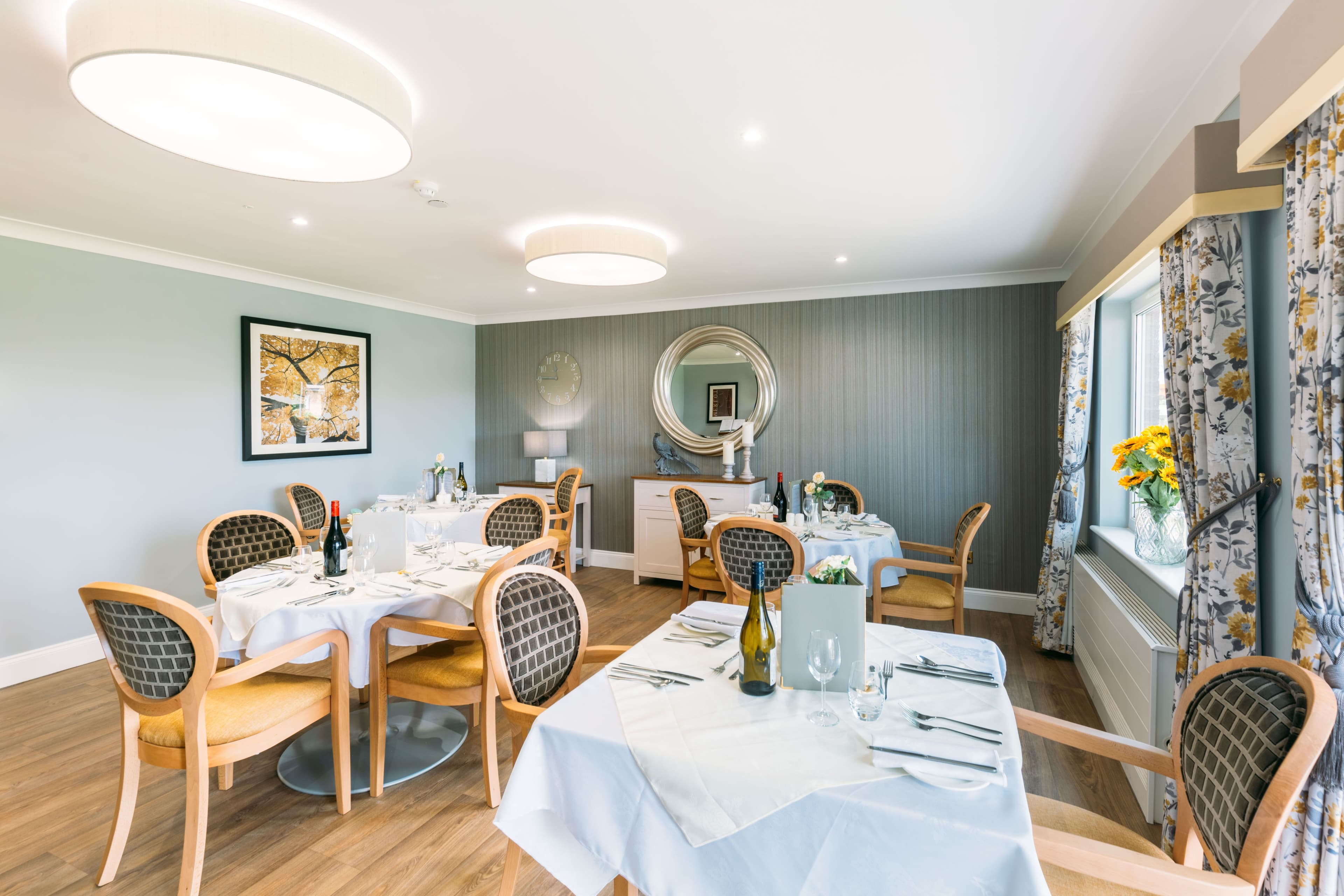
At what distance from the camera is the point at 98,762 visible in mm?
2783

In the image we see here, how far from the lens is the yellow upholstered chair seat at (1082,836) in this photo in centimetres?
136

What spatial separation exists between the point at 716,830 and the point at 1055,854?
66 cm

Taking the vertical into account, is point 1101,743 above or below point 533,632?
below

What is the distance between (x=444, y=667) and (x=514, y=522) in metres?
1.56

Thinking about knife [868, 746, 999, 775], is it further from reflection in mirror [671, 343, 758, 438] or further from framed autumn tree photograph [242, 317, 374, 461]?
framed autumn tree photograph [242, 317, 374, 461]

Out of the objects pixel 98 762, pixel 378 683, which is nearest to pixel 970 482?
pixel 378 683

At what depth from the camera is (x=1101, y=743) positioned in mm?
1555

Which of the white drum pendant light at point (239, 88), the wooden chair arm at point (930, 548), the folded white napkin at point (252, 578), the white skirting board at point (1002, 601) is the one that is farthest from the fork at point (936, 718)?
the white skirting board at point (1002, 601)

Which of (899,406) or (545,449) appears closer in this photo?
(899,406)

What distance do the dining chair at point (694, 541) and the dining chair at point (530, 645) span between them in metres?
1.78

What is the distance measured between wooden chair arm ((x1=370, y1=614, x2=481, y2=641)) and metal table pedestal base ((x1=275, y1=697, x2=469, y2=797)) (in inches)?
20.6

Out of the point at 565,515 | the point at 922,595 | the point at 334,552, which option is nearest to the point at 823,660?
the point at 334,552

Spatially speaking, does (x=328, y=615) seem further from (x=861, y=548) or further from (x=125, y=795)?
(x=861, y=548)

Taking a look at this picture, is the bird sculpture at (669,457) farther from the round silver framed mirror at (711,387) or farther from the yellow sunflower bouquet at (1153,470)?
the yellow sunflower bouquet at (1153,470)
